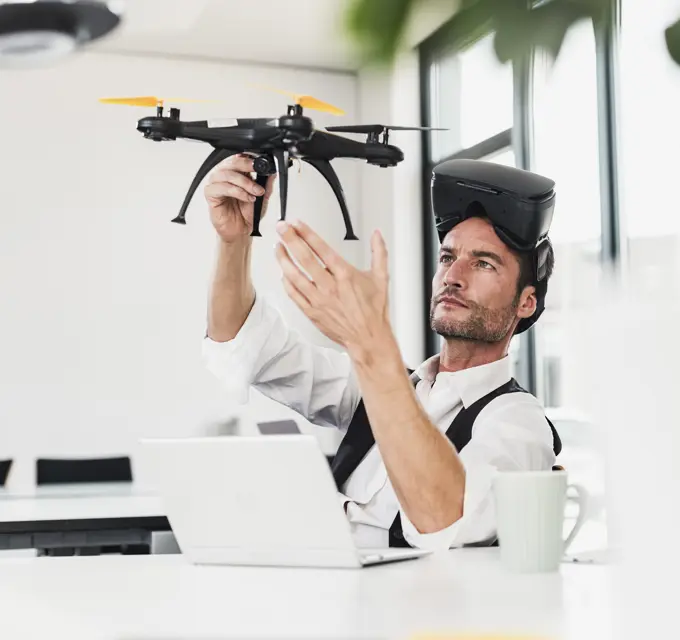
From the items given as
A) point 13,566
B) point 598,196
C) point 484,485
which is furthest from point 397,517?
point 598,196

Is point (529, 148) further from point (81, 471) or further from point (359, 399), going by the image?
point (359, 399)

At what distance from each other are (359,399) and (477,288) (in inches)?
14.5

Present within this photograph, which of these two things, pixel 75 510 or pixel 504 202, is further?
pixel 75 510

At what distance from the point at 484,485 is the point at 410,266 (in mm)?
5032

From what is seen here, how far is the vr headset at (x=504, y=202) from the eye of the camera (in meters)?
1.79

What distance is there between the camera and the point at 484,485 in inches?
50.6

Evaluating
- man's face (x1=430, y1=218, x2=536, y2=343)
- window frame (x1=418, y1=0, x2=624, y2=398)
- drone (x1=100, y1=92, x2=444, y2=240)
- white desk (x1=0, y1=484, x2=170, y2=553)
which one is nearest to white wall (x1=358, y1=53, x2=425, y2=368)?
window frame (x1=418, y1=0, x2=624, y2=398)

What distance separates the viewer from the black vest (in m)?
1.68

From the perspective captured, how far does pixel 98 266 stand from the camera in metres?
6.14

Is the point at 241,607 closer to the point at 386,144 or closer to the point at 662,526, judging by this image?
the point at 662,526

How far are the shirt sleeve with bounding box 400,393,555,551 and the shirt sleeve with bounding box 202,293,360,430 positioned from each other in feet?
1.46

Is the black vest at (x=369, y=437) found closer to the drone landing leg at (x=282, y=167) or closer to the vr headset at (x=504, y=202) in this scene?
the vr headset at (x=504, y=202)

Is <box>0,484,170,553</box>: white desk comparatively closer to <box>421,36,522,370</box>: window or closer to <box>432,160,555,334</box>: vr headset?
<box>432,160,555,334</box>: vr headset

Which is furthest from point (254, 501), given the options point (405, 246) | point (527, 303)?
point (405, 246)
